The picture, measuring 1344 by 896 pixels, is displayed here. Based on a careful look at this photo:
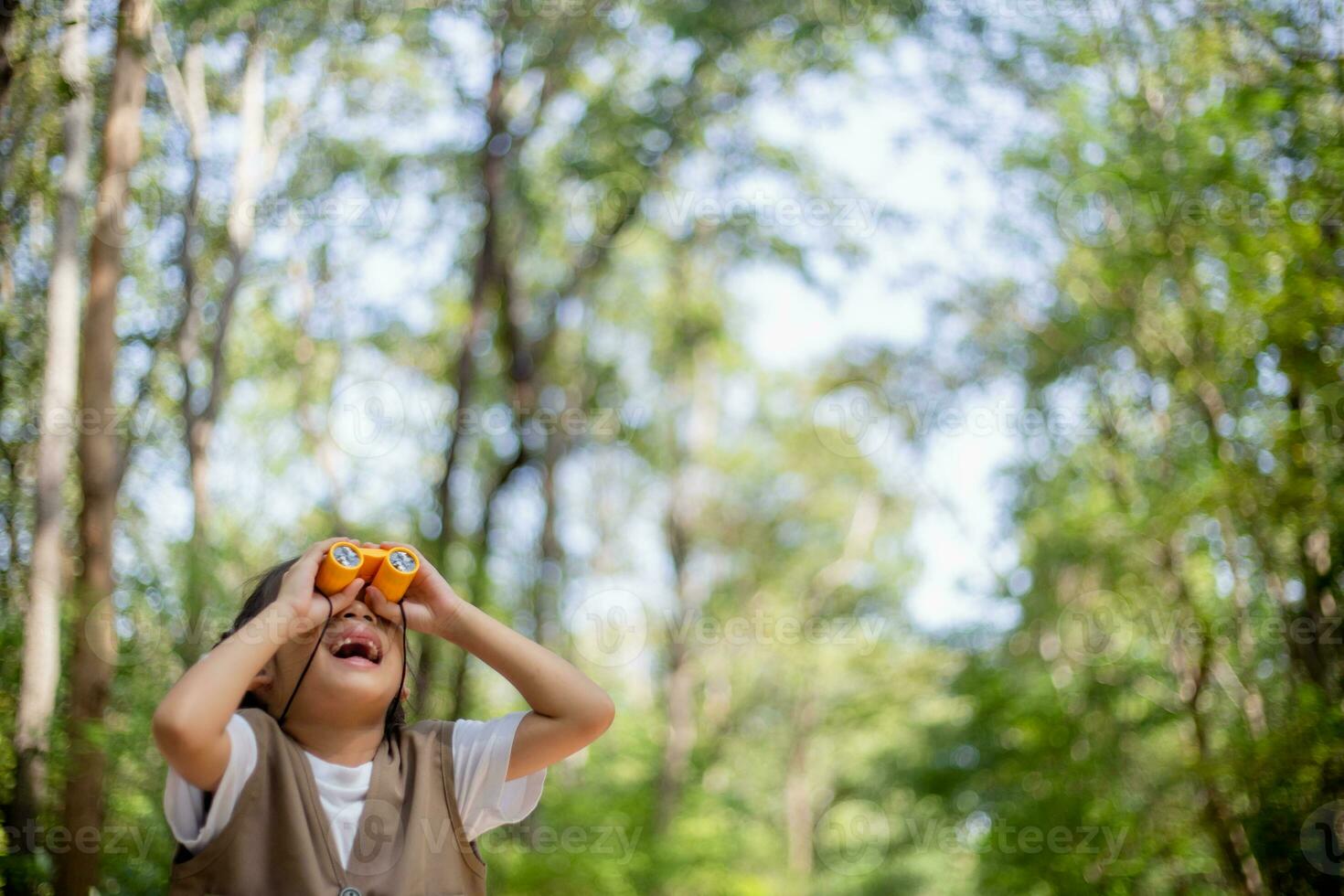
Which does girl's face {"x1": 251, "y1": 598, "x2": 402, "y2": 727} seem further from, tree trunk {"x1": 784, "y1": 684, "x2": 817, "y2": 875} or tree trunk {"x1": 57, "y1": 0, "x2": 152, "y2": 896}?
tree trunk {"x1": 784, "y1": 684, "x2": 817, "y2": 875}

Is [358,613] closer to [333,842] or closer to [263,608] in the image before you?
[263,608]

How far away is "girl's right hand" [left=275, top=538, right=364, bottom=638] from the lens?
1748 mm

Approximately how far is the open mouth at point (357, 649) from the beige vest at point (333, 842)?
138mm

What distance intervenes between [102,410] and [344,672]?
5101 millimetres

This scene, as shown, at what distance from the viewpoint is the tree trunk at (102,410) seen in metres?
6.34

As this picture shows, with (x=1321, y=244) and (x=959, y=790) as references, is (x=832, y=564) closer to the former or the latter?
(x=959, y=790)

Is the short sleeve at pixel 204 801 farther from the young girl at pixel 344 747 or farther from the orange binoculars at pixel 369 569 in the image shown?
the orange binoculars at pixel 369 569

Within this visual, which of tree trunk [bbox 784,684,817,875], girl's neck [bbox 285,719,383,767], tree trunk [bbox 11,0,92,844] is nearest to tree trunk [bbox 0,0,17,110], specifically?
tree trunk [bbox 11,0,92,844]

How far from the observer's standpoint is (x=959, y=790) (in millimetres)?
11648

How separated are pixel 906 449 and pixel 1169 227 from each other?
23.0 feet

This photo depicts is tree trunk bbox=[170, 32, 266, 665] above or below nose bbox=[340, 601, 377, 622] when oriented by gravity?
above

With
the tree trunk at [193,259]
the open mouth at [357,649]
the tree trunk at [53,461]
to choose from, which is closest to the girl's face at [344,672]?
the open mouth at [357,649]

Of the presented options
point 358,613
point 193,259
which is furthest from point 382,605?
point 193,259

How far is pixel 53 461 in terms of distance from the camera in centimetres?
561
